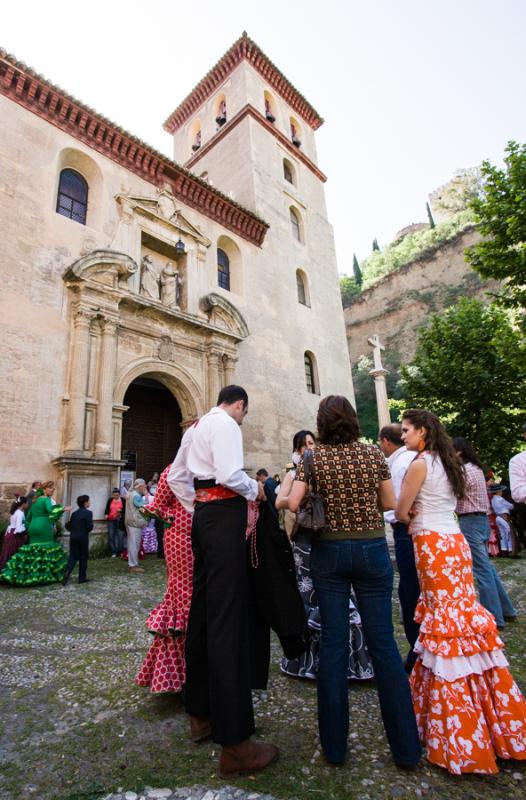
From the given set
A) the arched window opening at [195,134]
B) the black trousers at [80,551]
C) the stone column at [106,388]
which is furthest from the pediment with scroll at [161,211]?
the arched window opening at [195,134]

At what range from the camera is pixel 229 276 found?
16.6 m

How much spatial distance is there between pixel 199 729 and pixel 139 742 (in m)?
0.38

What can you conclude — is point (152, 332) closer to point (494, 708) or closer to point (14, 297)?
point (14, 297)

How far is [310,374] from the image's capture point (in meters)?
18.4

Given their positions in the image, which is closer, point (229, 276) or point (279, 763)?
point (279, 763)

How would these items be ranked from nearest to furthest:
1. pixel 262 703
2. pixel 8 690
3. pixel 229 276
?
1. pixel 262 703
2. pixel 8 690
3. pixel 229 276

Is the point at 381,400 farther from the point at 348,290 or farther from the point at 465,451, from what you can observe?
the point at 348,290

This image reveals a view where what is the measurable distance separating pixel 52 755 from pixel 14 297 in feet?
32.8

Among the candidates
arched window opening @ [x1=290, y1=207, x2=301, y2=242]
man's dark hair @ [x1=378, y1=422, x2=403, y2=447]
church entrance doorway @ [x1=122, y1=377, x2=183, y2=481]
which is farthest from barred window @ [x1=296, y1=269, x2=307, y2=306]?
man's dark hair @ [x1=378, y1=422, x2=403, y2=447]

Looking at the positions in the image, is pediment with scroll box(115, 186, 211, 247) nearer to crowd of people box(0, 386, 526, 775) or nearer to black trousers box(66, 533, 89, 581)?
black trousers box(66, 533, 89, 581)

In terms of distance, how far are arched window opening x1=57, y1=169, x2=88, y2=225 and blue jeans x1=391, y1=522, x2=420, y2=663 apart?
1261cm

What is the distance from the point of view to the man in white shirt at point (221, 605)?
2.23 metres

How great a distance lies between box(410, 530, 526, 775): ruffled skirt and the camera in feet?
7.30

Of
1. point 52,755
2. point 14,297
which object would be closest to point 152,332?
point 14,297
